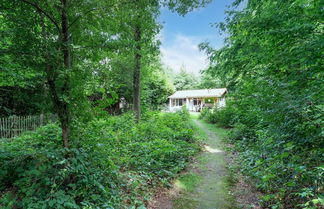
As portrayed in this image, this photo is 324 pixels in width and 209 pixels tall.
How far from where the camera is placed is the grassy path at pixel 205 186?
3.02 meters

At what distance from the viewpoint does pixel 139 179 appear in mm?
3479

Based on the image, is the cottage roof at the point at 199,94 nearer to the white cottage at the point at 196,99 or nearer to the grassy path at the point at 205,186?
the white cottage at the point at 196,99

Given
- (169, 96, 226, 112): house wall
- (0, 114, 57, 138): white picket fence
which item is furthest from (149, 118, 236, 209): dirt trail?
(169, 96, 226, 112): house wall

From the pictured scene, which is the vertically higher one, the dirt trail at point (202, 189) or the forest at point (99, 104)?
the forest at point (99, 104)

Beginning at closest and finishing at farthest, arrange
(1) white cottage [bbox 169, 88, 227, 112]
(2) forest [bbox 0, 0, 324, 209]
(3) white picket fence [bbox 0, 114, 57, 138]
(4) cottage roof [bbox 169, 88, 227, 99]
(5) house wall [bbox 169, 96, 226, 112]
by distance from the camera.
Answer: (2) forest [bbox 0, 0, 324, 209] < (3) white picket fence [bbox 0, 114, 57, 138] < (4) cottage roof [bbox 169, 88, 227, 99] < (1) white cottage [bbox 169, 88, 227, 112] < (5) house wall [bbox 169, 96, 226, 112]

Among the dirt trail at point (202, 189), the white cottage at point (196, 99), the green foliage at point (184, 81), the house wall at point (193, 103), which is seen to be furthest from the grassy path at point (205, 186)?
the green foliage at point (184, 81)

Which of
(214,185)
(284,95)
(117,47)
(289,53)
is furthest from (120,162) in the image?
(289,53)

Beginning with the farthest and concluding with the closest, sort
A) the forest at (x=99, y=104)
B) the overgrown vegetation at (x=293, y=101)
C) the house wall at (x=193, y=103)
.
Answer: the house wall at (x=193, y=103) → the overgrown vegetation at (x=293, y=101) → the forest at (x=99, y=104)

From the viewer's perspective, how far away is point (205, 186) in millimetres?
A: 3705

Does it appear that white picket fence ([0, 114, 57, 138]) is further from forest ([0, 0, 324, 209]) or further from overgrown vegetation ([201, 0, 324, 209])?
overgrown vegetation ([201, 0, 324, 209])

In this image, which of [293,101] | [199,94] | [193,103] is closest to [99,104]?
[293,101]

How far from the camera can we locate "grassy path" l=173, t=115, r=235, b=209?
3.02 meters

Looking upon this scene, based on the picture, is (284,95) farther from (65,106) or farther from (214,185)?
(65,106)

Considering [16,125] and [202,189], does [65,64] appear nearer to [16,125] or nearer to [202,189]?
[202,189]
